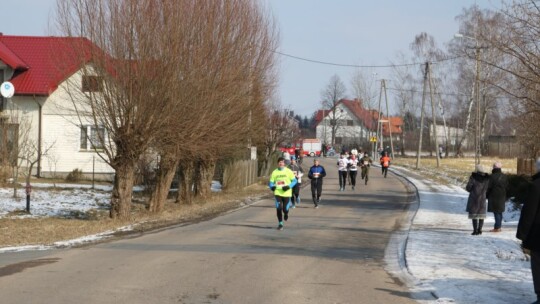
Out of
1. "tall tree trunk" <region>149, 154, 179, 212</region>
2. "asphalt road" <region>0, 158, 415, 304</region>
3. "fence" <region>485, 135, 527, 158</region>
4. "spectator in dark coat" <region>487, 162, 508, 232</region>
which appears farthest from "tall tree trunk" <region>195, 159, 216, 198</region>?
"fence" <region>485, 135, 527, 158</region>

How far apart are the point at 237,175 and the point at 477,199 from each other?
18023 millimetres

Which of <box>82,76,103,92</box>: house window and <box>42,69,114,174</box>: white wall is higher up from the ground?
<box>82,76,103,92</box>: house window

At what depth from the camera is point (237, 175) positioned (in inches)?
1291

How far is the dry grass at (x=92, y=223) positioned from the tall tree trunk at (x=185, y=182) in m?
0.49

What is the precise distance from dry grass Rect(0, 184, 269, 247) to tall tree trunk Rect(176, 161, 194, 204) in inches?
19.2

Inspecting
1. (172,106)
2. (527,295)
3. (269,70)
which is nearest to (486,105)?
(269,70)

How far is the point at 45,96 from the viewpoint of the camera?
3575cm

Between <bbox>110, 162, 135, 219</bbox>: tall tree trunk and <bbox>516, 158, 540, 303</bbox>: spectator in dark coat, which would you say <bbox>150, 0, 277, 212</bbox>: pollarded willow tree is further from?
<bbox>516, 158, 540, 303</bbox>: spectator in dark coat

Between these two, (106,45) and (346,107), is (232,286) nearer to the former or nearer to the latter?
(106,45)

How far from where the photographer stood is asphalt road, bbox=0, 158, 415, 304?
29.0 feet

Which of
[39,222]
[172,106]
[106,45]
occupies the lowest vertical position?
[39,222]

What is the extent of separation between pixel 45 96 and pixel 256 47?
13.9 meters

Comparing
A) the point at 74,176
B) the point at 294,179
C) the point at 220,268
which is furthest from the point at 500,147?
the point at 220,268

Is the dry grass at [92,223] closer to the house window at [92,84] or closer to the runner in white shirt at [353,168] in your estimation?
the house window at [92,84]
